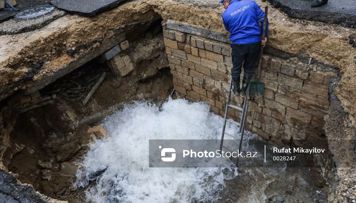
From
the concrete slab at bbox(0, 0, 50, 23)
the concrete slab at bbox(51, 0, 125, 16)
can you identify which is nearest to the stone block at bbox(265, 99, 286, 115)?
the concrete slab at bbox(51, 0, 125, 16)

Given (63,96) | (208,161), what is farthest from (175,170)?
(63,96)

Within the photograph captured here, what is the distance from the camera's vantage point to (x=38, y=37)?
Answer: 5.87 m

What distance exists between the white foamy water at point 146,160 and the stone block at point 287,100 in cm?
117

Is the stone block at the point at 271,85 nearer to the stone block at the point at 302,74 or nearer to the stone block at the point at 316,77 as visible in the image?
the stone block at the point at 302,74

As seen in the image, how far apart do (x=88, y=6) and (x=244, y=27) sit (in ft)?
9.71

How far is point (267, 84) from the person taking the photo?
553cm

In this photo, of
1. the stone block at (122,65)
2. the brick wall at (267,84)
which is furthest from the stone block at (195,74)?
the stone block at (122,65)

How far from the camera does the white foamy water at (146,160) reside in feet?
18.8

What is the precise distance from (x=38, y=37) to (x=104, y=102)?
1741 mm

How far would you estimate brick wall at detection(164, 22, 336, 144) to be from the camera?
5.05 m

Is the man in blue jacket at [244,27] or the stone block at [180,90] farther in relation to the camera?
the stone block at [180,90]

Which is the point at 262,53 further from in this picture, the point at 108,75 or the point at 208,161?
the point at 108,75

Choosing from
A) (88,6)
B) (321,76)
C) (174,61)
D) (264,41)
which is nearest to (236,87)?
(264,41)

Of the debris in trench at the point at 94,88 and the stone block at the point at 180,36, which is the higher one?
the stone block at the point at 180,36
